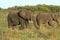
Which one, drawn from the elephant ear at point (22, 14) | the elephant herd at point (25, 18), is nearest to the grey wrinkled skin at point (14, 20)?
the elephant herd at point (25, 18)

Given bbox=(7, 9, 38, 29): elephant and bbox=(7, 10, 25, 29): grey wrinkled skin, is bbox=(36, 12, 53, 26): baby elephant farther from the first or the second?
bbox=(7, 10, 25, 29): grey wrinkled skin

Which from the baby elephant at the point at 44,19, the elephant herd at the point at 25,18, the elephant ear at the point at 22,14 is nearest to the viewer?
the elephant herd at the point at 25,18

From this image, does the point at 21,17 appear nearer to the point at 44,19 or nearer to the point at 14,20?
the point at 14,20

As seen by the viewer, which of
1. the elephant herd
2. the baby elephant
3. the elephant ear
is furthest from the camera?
the baby elephant

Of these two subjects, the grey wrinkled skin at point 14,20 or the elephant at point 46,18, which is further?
the elephant at point 46,18

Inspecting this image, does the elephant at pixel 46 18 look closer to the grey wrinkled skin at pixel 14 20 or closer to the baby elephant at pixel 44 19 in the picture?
the baby elephant at pixel 44 19

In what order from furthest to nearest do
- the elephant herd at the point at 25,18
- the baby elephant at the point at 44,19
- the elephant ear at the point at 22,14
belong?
the baby elephant at the point at 44,19, the elephant ear at the point at 22,14, the elephant herd at the point at 25,18

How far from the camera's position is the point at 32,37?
9336mm

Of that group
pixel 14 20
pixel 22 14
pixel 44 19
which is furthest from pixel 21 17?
pixel 44 19

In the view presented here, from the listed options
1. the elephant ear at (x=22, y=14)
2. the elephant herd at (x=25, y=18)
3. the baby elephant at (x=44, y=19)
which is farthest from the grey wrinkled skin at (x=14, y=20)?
the baby elephant at (x=44, y=19)

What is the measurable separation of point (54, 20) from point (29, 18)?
158 cm

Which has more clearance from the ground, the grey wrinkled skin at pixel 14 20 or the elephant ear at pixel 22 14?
the elephant ear at pixel 22 14

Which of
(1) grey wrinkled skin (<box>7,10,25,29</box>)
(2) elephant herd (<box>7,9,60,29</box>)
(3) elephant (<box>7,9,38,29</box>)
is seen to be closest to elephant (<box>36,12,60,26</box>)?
(2) elephant herd (<box>7,9,60,29</box>)

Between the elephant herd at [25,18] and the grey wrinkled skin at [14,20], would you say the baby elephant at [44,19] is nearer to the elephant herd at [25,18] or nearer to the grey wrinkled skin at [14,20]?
the elephant herd at [25,18]
